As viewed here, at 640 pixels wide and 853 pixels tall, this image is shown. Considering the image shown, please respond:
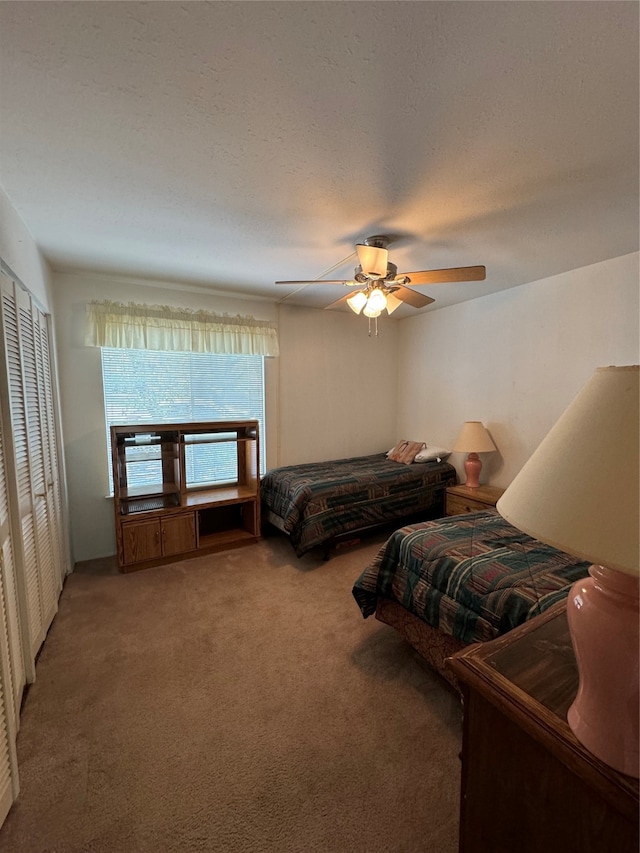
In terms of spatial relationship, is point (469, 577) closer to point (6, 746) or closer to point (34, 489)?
point (6, 746)

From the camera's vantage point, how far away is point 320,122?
1.33 metres

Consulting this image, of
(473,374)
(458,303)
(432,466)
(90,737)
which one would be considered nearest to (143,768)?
(90,737)

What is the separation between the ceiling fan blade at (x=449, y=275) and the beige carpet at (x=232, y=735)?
222cm

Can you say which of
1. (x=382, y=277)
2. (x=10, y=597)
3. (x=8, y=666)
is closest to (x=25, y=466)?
(x=10, y=597)

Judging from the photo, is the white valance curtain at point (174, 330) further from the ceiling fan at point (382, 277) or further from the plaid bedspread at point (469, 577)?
the plaid bedspread at point (469, 577)

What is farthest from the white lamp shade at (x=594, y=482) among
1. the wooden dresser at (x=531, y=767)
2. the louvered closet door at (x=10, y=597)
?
the louvered closet door at (x=10, y=597)

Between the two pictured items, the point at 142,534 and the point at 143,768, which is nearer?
the point at 143,768

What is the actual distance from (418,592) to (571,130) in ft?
6.85

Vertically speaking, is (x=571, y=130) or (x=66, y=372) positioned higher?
(x=571, y=130)

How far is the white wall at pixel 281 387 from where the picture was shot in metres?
3.04

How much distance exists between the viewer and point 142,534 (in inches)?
117

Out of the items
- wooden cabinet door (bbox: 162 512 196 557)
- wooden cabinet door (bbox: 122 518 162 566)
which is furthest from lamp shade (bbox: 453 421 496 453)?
wooden cabinet door (bbox: 122 518 162 566)

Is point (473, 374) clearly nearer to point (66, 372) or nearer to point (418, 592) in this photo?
point (418, 592)

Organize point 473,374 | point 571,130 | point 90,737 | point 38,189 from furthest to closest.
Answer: point 473,374 → point 38,189 → point 90,737 → point 571,130
